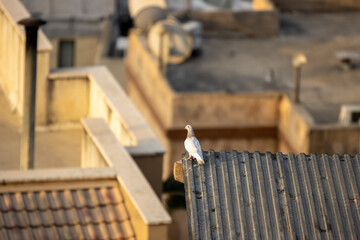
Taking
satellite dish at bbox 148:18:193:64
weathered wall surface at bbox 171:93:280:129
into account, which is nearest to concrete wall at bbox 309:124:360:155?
weathered wall surface at bbox 171:93:280:129

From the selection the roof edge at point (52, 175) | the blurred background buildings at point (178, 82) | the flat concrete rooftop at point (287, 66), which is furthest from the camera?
the flat concrete rooftop at point (287, 66)

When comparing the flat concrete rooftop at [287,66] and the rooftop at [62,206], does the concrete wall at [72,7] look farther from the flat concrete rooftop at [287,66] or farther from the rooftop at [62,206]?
the rooftop at [62,206]

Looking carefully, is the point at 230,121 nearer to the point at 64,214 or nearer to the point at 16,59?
the point at 16,59

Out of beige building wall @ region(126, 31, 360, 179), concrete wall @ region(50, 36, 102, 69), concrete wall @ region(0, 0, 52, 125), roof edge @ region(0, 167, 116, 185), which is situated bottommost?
roof edge @ region(0, 167, 116, 185)

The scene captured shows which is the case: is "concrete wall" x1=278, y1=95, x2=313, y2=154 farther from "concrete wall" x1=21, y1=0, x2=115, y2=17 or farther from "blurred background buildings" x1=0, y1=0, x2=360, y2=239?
"concrete wall" x1=21, y1=0, x2=115, y2=17

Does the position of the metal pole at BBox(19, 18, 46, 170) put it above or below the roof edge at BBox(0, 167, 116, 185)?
above

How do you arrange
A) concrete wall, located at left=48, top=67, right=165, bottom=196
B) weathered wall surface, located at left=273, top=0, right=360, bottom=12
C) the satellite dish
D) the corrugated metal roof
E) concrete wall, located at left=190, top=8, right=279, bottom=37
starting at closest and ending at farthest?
the corrugated metal roof < concrete wall, located at left=48, top=67, right=165, bottom=196 < the satellite dish < concrete wall, located at left=190, top=8, right=279, bottom=37 < weathered wall surface, located at left=273, top=0, right=360, bottom=12

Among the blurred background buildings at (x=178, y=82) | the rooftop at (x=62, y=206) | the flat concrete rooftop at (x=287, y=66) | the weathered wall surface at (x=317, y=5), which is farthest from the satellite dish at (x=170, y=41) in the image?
the rooftop at (x=62, y=206)

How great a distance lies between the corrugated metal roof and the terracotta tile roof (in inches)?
196

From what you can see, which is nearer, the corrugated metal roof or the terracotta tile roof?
the corrugated metal roof

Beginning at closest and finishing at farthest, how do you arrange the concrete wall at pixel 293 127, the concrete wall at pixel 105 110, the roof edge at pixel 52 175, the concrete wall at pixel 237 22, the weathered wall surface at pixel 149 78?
the roof edge at pixel 52 175 → the concrete wall at pixel 105 110 → the concrete wall at pixel 293 127 → the weathered wall surface at pixel 149 78 → the concrete wall at pixel 237 22

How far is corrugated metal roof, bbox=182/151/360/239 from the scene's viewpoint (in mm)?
13234

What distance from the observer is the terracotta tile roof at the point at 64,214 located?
18.1 meters

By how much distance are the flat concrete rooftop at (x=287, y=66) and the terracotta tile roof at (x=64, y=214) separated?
18.3m
